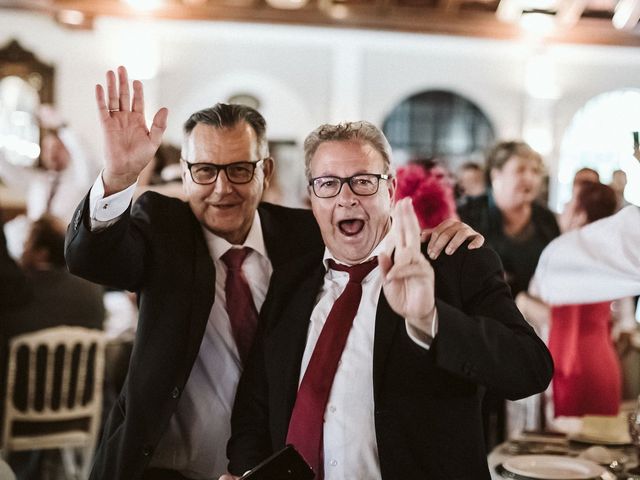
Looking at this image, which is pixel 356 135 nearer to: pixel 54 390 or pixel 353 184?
pixel 353 184

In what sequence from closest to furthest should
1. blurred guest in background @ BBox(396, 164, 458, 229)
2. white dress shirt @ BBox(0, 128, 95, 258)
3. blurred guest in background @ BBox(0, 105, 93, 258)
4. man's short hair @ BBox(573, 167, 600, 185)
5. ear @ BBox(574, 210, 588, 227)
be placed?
blurred guest in background @ BBox(396, 164, 458, 229) → ear @ BBox(574, 210, 588, 227) → man's short hair @ BBox(573, 167, 600, 185) → white dress shirt @ BBox(0, 128, 95, 258) → blurred guest in background @ BBox(0, 105, 93, 258)

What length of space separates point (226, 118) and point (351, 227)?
53cm

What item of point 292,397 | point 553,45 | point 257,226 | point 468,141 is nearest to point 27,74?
point 468,141

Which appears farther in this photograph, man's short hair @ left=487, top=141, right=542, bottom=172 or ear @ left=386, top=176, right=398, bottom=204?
man's short hair @ left=487, top=141, right=542, bottom=172

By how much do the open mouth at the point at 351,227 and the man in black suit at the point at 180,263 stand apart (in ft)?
0.69

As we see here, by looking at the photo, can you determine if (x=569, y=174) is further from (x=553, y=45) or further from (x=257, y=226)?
(x=257, y=226)

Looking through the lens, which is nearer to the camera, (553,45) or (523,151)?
(523,151)

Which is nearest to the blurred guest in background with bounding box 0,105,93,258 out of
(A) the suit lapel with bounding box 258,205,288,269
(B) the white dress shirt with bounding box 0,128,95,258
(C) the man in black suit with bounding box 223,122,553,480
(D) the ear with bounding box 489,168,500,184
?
(B) the white dress shirt with bounding box 0,128,95,258

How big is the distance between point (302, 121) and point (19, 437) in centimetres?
654

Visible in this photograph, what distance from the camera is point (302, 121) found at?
995 cm

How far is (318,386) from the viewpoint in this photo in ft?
5.46

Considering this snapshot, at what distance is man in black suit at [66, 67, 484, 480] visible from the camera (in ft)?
5.74

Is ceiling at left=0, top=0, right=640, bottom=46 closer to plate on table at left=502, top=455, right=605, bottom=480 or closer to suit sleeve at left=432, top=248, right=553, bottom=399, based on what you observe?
plate on table at left=502, top=455, right=605, bottom=480

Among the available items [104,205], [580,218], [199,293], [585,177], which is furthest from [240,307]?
[585,177]
